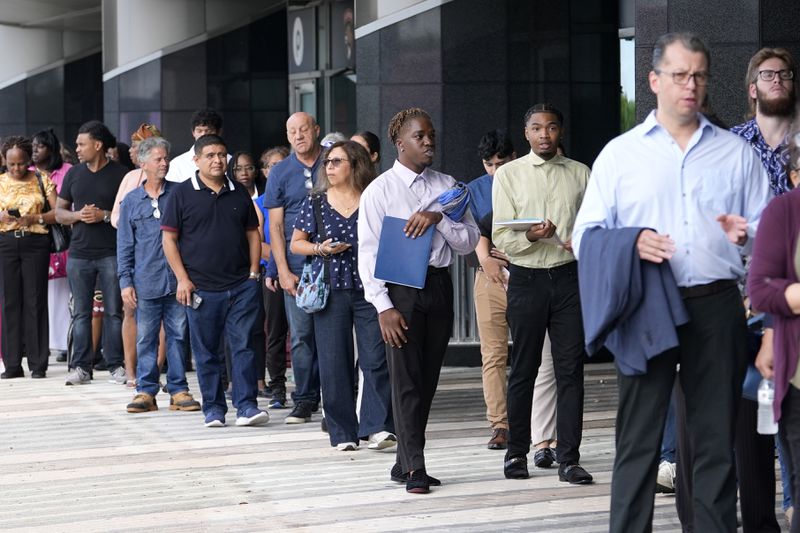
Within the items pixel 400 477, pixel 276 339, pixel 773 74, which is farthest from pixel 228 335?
pixel 773 74

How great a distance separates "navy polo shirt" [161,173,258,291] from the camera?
11.0 m

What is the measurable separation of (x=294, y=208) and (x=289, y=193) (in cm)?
12

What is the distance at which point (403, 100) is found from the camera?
1484 centimetres

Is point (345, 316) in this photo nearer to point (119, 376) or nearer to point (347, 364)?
point (347, 364)

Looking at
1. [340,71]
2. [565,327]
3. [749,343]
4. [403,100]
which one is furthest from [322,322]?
[340,71]

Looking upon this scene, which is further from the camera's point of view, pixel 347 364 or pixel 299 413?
pixel 299 413

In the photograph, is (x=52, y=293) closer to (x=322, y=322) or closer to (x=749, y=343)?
(x=322, y=322)

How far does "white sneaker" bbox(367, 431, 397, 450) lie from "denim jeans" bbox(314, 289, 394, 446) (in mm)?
53

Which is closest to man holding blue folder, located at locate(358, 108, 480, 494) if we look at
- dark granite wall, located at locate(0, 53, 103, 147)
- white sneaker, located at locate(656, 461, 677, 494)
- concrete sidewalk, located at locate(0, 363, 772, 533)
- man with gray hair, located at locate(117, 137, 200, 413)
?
concrete sidewalk, located at locate(0, 363, 772, 533)

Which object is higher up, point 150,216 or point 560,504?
point 150,216

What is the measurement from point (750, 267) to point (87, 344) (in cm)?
977

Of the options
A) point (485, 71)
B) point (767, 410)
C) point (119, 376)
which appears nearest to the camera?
point (767, 410)

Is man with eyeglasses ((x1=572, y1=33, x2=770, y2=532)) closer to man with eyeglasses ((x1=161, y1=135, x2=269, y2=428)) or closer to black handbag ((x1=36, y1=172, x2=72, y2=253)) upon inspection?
man with eyeglasses ((x1=161, y1=135, x2=269, y2=428))

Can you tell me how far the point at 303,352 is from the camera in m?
11.1
